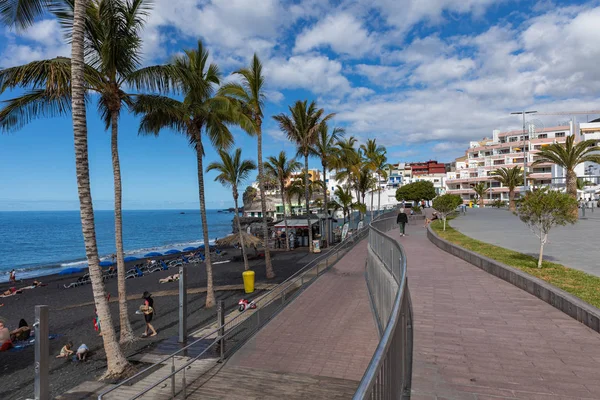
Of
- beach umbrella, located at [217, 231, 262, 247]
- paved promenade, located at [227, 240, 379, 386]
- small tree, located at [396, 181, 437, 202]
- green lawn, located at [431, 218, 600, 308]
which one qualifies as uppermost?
small tree, located at [396, 181, 437, 202]

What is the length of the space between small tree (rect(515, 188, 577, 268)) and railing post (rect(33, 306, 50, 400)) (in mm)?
→ 12590

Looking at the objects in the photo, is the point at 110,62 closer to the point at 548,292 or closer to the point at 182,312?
the point at 182,312

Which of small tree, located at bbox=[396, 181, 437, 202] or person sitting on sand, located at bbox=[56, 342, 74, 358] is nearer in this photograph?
person sitting on sand, located at bbox=[56, 342, 74, 358]

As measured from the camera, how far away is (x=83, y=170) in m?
8.31

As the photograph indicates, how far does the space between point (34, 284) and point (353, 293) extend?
91.5 feet

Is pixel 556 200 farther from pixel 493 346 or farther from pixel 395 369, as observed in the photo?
pixel 395 369

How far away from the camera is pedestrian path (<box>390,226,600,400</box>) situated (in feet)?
13.3

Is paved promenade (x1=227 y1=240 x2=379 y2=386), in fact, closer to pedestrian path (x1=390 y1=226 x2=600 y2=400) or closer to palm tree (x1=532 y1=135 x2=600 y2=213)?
pedestrian path (x1=390 y1=226 x2=600 y2=400)

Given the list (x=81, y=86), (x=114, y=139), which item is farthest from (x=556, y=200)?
(x=114, y=139)

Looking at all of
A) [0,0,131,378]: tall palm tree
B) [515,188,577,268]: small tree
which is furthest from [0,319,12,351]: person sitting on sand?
[515,188,577,268]: small tree

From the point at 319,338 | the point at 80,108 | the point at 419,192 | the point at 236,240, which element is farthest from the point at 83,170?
the point at 419,192

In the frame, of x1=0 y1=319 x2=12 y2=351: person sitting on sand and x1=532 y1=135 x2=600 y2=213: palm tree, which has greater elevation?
x1=532 y1=135 x2=600 y2=213: palm tree

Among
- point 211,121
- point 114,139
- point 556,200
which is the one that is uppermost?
point 211,121

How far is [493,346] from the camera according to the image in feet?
17.1
